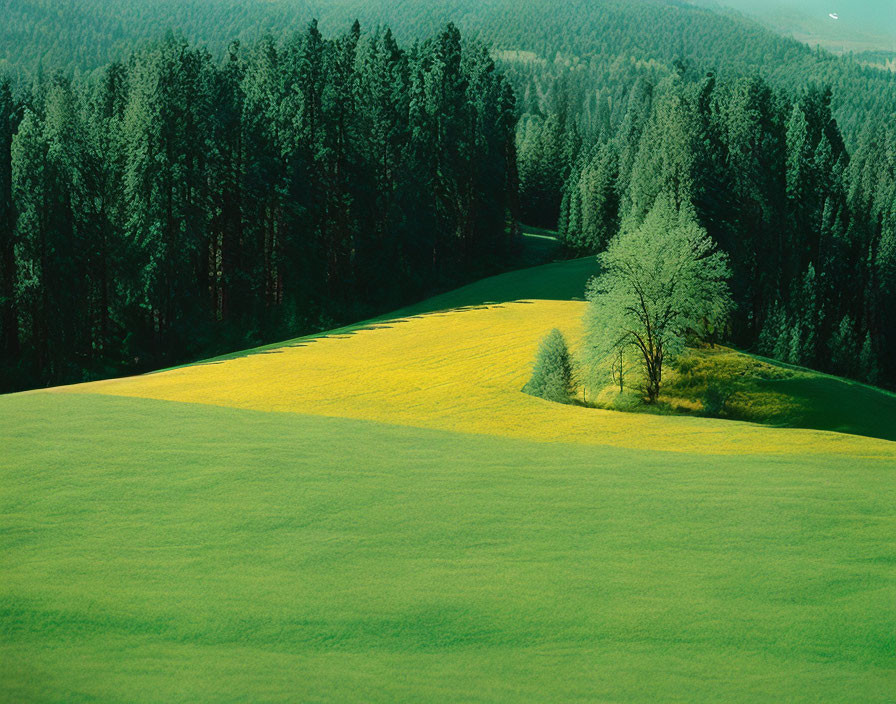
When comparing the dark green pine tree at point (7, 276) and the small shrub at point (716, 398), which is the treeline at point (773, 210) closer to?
the small shrub at point (716, 398)

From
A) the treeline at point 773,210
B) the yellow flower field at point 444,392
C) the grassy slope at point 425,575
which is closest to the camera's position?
the grassy slope at point 425,575

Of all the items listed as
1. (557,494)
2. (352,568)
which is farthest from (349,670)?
(557,494)

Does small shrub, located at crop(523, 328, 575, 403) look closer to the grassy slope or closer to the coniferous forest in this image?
the grassy slope

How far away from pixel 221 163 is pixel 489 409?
31369 mm

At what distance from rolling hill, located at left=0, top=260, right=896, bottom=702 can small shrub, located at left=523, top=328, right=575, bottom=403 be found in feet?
10.4

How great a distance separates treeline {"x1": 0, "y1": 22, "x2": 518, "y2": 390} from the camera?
150 ft

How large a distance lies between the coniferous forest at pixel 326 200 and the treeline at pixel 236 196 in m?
0.15

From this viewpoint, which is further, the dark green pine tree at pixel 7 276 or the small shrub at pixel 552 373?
the dark green pine tree at pixel 7 276

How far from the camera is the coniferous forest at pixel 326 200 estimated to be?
154 feet

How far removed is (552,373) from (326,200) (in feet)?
101

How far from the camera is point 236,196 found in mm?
55156

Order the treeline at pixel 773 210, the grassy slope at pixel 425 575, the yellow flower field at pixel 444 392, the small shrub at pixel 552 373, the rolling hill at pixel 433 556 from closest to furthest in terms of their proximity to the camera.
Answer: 1. the grassy slope at pixel 425 575
2. the rolling hill at pixel 433 556
3. the yellow flower field at pixel 444 392
4. the small shrub at pixel 552 373
5. the treeline at pixel 773 210

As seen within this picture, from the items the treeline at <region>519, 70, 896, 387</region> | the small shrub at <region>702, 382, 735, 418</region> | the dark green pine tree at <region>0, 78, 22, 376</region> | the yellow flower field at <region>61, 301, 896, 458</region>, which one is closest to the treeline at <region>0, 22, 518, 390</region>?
the dark green pine tree at <region>0, 78, 22, 376</region>

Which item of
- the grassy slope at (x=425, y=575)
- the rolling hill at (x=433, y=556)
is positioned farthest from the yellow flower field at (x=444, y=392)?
the grassy slope at (x=425, y=575)
